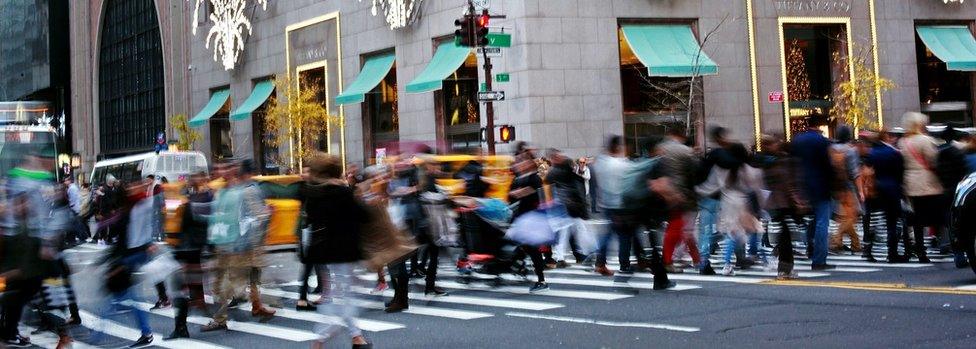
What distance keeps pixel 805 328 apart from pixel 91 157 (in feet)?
243

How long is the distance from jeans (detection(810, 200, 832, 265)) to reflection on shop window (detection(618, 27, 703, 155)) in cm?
2149

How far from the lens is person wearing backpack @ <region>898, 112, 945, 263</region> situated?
14203 millimetres

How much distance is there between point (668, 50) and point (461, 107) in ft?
24.5

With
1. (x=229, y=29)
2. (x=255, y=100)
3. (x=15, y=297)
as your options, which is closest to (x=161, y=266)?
(x=15, y=297)

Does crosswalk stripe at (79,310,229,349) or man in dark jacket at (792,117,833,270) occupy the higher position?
man in dark jacket at (792,117,833,270)

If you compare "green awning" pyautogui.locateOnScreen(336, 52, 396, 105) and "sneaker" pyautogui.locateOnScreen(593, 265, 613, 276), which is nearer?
"sneaker" pyautogui.locateOnScreen(593, 265, 613, 276)

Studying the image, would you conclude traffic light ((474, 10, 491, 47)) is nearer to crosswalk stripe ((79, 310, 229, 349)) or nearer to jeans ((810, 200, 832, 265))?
jeans ((810, 200, 832, 265))

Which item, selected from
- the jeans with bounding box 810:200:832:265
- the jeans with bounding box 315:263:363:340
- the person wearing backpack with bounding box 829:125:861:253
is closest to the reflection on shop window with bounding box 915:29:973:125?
the person wearing backpack with bounding box 829:125:861:253

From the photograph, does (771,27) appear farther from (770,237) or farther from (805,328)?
(805,328)

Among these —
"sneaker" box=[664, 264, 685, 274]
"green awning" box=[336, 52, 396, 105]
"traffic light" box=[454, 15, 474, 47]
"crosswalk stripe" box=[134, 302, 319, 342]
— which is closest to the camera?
"crosswalk stripe" box=[134, 302, 319, 342]

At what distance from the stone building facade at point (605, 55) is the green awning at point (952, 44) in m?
0.34

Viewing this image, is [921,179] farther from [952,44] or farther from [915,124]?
[952,44]

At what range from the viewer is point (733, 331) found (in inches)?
374

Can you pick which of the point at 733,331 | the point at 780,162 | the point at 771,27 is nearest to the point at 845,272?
the point at 780,162
